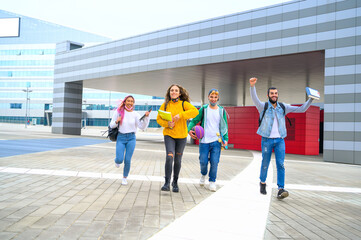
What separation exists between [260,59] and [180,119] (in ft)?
41.4

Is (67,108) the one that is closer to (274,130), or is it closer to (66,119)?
(66,119)

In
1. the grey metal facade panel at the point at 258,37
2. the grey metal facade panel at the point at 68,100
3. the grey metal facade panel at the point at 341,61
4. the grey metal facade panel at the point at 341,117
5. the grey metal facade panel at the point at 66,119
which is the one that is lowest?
the grey metal facade panel at the point at 66,119

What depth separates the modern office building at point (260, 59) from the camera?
12.9m

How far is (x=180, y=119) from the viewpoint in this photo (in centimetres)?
493

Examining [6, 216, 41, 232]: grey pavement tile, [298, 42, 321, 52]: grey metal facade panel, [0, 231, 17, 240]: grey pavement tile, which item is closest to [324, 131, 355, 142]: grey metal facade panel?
[298, 42, 321, 52]: grey metal facade panel

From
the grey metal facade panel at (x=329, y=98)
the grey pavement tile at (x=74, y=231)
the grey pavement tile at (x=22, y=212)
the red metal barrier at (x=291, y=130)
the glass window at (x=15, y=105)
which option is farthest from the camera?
the glass window at (x=15, y=105)

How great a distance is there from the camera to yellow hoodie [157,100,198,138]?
4.84 m

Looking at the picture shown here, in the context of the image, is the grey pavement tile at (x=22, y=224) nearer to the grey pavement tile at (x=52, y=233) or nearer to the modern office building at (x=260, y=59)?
the grey pavement tile at (x=52, y=233)

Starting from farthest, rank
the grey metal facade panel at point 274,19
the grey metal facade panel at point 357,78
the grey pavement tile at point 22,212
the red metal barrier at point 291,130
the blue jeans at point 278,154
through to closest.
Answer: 1. the red metal barrier at point 291,130
2. the grey metal facade panel at point 274,19
3. the grey metal facade panel at point 357,78
4. the blue jeans at point 278,154
5. the grey pavement tile at point 22,212

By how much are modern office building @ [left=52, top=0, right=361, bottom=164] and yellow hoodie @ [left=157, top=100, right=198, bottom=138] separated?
1085 centimetres

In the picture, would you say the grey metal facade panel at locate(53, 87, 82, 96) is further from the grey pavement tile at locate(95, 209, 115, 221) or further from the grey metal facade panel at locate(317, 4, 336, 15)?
the grey pavement tile at locate(95, 209, 115, 221)

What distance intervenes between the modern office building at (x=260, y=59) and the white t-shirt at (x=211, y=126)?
33.7 feet

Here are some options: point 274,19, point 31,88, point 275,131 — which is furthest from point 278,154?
point 31,88

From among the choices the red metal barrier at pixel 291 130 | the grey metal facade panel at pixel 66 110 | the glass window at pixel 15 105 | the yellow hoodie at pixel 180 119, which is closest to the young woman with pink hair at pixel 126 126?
the yellow hoodie at pixel 180 119
